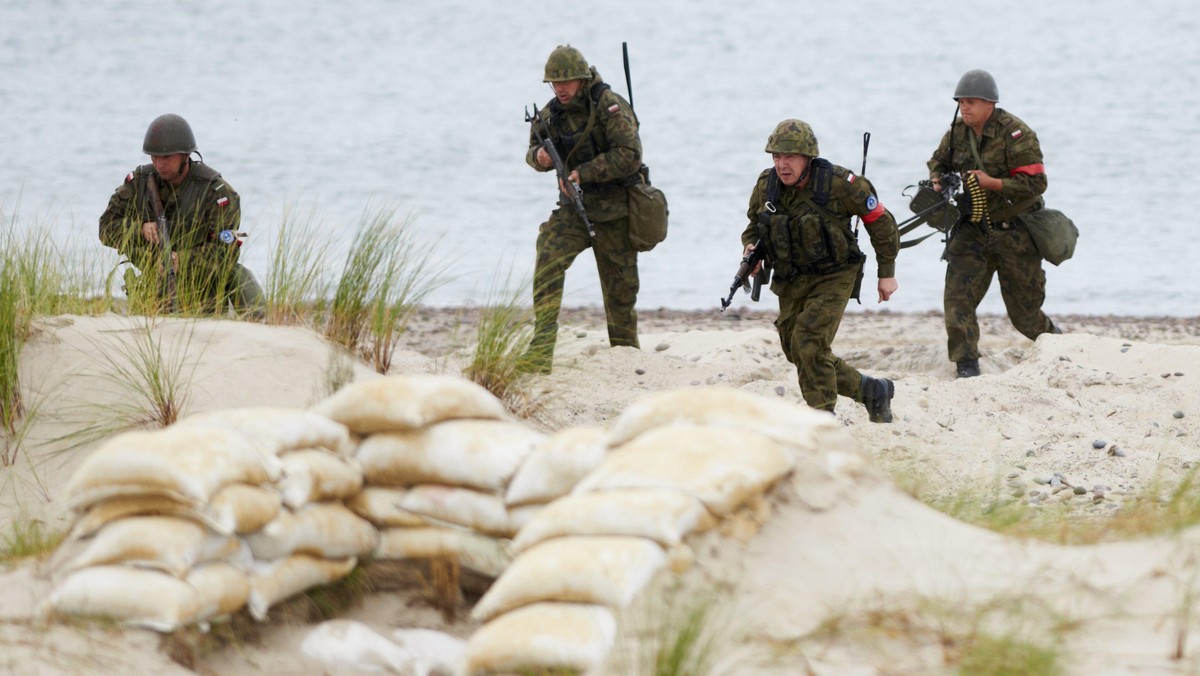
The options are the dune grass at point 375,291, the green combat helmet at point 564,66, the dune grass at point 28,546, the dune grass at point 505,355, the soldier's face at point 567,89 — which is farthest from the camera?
the soldier's face at point 567,89

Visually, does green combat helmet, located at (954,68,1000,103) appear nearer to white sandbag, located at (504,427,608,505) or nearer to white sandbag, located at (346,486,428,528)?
white sandbag, located at (504,427,608,505)

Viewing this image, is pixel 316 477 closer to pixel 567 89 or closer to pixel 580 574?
pixel 580 574

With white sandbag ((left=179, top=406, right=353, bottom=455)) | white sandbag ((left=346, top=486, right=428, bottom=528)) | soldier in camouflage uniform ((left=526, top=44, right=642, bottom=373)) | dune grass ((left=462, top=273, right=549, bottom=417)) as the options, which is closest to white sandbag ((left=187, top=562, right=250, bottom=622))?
white sandbag ((left=179, top=406, right=353, bottom=455))

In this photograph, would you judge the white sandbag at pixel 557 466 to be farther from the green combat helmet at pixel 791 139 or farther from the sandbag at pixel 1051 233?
the sandbag at pixel 1051 233

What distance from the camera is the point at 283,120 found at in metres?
26.5

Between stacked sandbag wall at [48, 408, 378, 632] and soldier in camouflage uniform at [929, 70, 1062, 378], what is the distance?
524 centimetres

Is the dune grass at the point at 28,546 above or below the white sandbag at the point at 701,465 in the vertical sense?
below

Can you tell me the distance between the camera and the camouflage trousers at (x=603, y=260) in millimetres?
8164

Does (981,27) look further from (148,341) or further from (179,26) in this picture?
(148,341)

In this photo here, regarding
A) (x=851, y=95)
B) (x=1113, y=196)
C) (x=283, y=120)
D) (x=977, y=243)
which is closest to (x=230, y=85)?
(x=283, y=120)

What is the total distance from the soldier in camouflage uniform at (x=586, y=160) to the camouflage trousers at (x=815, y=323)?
128 cm

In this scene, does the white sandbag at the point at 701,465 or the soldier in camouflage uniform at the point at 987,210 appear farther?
the soldier in camouflage uniform at the point at 987,210

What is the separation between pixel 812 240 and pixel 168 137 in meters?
3.02

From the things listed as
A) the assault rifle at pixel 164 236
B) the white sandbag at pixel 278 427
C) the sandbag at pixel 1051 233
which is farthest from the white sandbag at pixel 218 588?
the sandbag at pixel 1051 233
